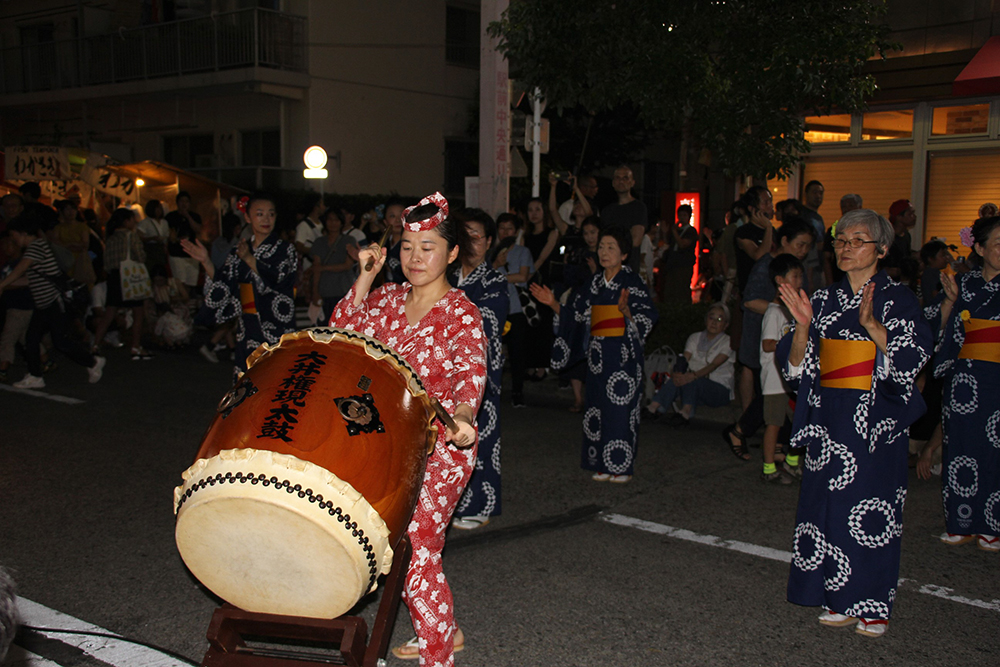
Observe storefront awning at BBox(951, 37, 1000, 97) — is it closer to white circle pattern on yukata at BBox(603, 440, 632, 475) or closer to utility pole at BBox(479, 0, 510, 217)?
utility pole at BBox(479, 0, 510, 217)

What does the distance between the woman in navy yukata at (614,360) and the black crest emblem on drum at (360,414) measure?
364 centimetres

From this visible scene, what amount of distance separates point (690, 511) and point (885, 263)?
2947mm

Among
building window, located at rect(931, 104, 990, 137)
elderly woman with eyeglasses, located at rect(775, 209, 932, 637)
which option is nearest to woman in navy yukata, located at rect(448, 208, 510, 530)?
elderly woman with eyeglasses, located at rect(775, 209, 932, 637)

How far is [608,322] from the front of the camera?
5.86 meters

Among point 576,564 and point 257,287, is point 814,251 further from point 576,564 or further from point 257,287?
point 257,287

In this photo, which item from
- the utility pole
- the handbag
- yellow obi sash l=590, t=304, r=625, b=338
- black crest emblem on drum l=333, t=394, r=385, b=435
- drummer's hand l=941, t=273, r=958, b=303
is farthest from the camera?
the handbag

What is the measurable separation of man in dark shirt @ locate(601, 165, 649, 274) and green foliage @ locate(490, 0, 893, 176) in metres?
1.49

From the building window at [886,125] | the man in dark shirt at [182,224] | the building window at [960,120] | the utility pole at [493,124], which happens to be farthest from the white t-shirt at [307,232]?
the building window at [960,120]

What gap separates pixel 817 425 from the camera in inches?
145

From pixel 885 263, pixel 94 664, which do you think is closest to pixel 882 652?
pixel 94 664

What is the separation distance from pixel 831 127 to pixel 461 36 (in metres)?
11.1

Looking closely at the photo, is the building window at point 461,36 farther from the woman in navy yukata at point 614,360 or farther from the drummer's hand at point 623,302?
the drummer's hand at point 623,302

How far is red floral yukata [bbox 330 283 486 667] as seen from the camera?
289cm

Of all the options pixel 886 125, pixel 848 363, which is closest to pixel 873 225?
pixel 848 363
